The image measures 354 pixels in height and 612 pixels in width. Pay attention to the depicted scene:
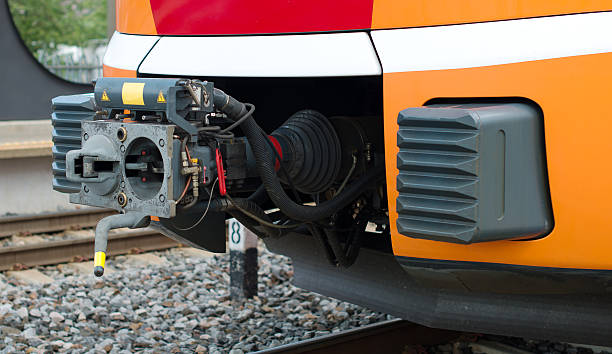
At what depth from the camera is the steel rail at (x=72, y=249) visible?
6.77 metres

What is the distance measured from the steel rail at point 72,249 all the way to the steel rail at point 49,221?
0.61m

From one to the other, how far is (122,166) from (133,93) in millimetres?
256

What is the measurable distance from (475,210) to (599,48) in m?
0.59

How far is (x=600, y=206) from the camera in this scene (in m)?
2.60

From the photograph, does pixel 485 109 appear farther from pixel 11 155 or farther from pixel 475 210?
pixel 11 155

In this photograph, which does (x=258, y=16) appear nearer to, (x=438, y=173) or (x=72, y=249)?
(x=438, y=173)

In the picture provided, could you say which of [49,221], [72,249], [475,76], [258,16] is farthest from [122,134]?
[49,221]

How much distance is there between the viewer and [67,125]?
3.65 metres

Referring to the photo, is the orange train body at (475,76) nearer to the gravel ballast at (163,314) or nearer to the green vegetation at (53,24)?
the gravel ballast at (163,314)

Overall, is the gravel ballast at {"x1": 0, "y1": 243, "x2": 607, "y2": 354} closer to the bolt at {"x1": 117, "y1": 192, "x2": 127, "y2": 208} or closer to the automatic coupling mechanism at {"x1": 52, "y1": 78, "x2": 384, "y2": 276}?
→ the automatic coupling mechanism at {"x1": 52, "y1": 78, "x2": 384, "y2": 276}

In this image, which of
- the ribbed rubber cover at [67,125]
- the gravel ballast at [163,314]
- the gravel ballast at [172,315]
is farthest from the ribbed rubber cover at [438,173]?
the gravel ballast at [163,314]

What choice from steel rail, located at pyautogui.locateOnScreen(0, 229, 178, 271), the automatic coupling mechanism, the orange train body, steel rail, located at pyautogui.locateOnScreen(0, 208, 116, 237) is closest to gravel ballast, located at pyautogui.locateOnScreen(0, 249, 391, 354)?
steel rail, located at pyautogui.locateOnScreen(0, 229, 178, 271)

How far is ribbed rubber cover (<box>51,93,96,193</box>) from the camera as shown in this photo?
3.57 m

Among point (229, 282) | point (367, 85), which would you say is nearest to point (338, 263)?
point (367, 85)
